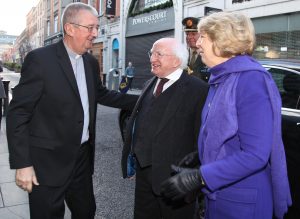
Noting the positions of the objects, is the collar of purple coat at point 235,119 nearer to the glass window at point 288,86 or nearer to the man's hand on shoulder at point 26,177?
the man's hand on shoulder at point 26,177

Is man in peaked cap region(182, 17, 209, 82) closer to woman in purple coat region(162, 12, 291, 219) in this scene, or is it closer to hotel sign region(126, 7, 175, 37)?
woman in purple coat region(162, 12, 291, 219)

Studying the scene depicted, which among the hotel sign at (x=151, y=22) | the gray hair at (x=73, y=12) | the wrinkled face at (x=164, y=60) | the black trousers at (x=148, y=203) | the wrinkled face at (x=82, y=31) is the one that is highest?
the hotel sign at (x=151, y=22)

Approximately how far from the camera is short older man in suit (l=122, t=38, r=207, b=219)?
2508 mm

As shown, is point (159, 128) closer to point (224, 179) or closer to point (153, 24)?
point (224, 179)

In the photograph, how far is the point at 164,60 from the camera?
262 cm

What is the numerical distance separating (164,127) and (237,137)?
2.77 ft

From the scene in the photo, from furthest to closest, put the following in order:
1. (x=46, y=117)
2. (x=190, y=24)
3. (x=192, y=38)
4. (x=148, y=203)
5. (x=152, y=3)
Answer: (x=152, y=3)
(x=190, y=24)
(x=192, y=38)
(x=148, y=203)
(x=46, y=117)

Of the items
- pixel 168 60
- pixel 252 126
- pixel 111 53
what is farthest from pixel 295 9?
pixel 111 53

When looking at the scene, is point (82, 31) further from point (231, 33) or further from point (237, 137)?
point (237, 137)

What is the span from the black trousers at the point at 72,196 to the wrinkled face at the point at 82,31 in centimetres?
75

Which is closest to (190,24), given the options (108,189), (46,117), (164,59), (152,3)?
(164,59)

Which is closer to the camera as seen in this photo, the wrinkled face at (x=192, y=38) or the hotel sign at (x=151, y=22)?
the wrinkled face at (x=192, y=38)

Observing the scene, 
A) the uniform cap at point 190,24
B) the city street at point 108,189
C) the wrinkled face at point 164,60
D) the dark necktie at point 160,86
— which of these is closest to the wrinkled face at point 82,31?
the wrinkled face at point 164,60

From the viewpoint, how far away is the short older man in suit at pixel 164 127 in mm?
2508
